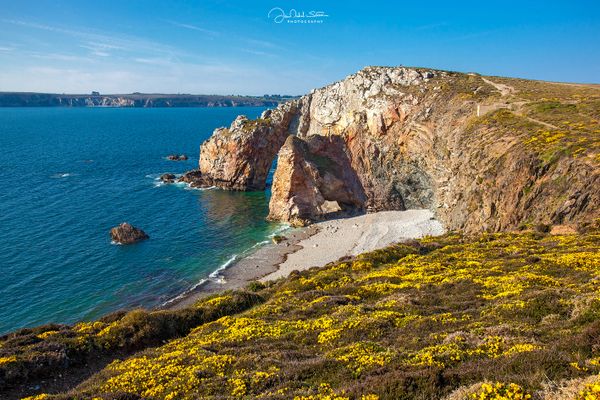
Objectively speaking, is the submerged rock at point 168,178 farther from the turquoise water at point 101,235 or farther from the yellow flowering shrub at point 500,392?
the yellow flowering shrub at point 500,392

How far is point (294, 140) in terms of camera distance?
84625mm

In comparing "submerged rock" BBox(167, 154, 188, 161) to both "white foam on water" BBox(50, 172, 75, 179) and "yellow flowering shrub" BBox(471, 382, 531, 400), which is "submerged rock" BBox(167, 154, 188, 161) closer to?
"white foam on water" BBox(50, 172, 75, 179)

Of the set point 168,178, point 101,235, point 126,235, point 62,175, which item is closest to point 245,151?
point 168,178

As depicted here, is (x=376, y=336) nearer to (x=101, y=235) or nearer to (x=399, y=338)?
(x=399, y=338)

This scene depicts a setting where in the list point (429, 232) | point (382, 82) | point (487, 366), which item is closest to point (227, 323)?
point (487, 366)

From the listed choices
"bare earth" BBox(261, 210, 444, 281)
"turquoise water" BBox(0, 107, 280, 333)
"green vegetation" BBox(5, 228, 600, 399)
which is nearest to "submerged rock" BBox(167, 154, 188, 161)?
"turquoise water" BBox(0, 107, 280, 333)

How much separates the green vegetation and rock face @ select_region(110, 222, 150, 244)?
40035 mm

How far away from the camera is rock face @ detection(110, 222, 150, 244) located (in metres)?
67.5

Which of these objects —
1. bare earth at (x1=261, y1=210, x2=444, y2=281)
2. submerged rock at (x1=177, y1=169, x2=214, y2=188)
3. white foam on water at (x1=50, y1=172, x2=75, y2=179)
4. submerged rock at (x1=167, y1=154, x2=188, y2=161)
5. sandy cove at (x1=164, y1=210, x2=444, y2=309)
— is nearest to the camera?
sandy cove at (x1=164, y1=210, x2=444, y2=309)

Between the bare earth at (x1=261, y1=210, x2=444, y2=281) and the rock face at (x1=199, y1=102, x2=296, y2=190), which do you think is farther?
the rock face at (x1=199, y1=102, x2=296, y2=190)

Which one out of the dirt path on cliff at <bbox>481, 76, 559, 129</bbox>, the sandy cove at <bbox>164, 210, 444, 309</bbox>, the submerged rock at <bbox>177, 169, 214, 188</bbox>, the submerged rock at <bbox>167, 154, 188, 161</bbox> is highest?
the dirt path on cliff at <bbox>481, 76, 559, 129</bbox>

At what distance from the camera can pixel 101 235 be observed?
230 ft

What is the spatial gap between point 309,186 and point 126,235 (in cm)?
3588

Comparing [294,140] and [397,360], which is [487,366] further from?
[294,140]
